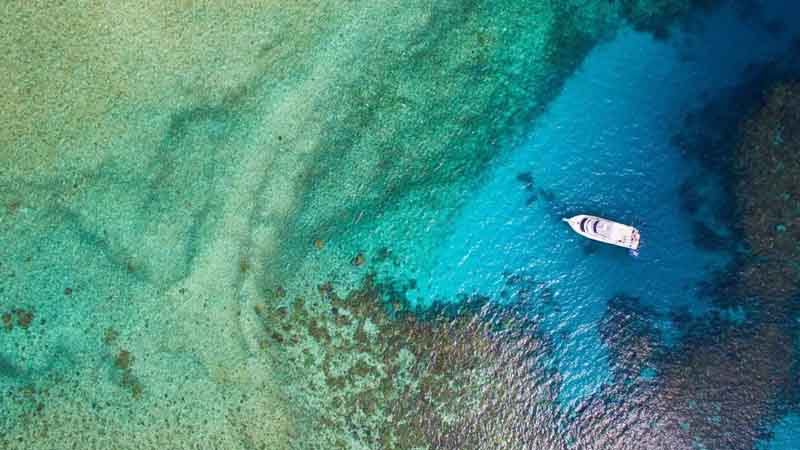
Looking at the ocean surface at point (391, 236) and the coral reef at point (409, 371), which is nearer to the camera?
the ocean surface at point (391, 236)

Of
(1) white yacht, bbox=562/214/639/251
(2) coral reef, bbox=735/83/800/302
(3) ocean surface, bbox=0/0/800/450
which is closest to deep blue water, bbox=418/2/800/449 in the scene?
(3) ocean surface, bbox=0/0/800/450

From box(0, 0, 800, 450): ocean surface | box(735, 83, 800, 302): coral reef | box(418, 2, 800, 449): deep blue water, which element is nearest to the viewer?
box(0, 0, 800, 450): ocean surface

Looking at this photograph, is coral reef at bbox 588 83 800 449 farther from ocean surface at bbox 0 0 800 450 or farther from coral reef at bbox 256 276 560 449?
coral reef at bbox 256 276 560 449

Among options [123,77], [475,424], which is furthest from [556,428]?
[123,77]

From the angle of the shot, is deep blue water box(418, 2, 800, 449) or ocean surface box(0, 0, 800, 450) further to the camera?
deep blue water box(418, 2, 800, 449)

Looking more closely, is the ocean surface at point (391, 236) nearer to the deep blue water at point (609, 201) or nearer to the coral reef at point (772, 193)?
the deep blue water at point (609, 201)

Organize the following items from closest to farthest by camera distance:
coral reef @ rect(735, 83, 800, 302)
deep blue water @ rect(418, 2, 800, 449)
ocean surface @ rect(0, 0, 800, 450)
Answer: ocean surface @ rect(0, 0, 800, 450) → coral reef @ rect(735, 83, 800, 302) → deep blue water @ rect(418, 2, 800, 449)

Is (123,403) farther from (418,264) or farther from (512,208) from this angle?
(512,208)

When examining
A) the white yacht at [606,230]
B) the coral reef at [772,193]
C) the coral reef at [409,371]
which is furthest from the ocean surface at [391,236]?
the white yacht at [606,230]
